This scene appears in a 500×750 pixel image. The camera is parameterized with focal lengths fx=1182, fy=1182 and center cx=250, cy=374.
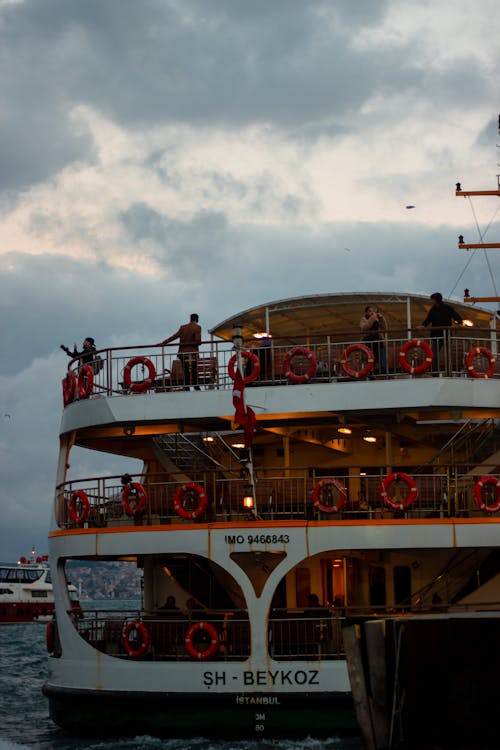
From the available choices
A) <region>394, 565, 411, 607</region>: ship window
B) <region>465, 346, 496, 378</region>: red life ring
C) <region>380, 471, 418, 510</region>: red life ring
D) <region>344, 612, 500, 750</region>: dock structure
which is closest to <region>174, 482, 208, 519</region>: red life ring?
<region>380, 471, 418, 510</region>: red life ring

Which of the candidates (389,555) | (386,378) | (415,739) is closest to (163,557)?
(389,555)

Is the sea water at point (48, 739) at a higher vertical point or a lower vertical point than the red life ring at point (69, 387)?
lower

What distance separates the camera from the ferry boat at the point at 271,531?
68.2ft

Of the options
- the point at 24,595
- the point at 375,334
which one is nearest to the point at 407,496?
the point at 375,334

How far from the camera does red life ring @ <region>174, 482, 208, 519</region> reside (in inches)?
847

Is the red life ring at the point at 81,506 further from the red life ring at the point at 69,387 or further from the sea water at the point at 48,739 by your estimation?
the sea water at the point at 48,739

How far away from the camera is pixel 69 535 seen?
912 inches

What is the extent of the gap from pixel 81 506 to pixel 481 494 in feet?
25.0

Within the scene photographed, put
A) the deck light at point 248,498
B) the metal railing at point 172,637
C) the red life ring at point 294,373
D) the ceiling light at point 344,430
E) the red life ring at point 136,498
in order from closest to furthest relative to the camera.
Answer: the metal railing at point 172,637, the deck light at point 248,498, the red life ring at point 136,498, the red life ring at point 294,373, the ceiling light at point 344,430

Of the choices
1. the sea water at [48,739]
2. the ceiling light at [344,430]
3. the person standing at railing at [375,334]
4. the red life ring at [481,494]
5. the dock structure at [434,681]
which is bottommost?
the sea water at [48,739]

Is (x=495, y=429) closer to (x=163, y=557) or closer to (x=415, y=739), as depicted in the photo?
(x=163, y=557)

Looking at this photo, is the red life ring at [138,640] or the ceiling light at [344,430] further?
the ceiling light at [344,430]

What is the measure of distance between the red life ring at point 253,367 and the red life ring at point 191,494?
2.24 metres

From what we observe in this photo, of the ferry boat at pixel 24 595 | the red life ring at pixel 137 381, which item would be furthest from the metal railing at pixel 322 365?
the ferry boat at pixel 24 595
